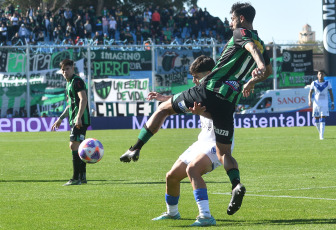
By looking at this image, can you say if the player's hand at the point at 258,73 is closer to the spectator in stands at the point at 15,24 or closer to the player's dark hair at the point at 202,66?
the player's dark hair at the point at 202,66

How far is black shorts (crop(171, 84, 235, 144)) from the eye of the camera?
25.3ft

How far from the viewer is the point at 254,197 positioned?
10461 millimetres

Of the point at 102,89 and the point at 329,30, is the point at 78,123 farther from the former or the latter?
the point at 329,30

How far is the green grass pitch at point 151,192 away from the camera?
8.29 metres

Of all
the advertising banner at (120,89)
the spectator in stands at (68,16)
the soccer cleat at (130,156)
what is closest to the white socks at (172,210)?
the soccer cleat at (130,156)

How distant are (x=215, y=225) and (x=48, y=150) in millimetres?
15403

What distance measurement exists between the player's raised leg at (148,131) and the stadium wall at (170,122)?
26750mm

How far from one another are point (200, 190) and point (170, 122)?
1095 inches

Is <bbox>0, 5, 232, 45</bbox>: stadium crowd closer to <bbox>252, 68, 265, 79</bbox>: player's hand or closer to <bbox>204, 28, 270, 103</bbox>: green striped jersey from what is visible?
<bbox>204, 28, 270, 103</bbox>: green striped jersey

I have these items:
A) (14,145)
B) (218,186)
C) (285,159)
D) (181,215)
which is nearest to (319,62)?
(14,145)

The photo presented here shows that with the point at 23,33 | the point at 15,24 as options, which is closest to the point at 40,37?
the point at 23,33

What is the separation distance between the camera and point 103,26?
145ft

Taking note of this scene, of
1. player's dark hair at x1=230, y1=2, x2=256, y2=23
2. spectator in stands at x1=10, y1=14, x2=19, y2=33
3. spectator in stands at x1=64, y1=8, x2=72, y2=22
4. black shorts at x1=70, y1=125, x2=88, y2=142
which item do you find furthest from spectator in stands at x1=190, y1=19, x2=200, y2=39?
player's dark hair at x1=230, y1=2, x2=256, y2=23

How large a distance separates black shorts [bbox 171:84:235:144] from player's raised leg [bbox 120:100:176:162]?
0.14 meters
